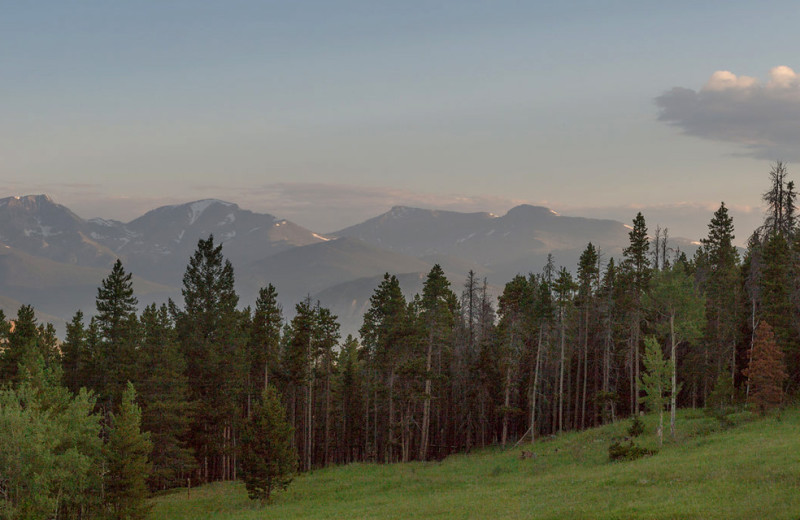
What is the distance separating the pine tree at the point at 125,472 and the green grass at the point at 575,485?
4015mm

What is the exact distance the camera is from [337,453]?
86.8m

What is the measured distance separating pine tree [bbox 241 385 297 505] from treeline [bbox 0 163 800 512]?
13.8 metres

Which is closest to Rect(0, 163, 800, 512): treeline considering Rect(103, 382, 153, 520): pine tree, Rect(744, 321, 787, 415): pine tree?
Rect(744, 321, 787, 415): pine tree

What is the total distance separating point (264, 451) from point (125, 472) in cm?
927

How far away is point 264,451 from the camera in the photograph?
4619cm

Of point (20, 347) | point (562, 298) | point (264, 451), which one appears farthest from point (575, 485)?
point (20, 347)

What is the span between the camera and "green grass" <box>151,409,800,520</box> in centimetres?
2825

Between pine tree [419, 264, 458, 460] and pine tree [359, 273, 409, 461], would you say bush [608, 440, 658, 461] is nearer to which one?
pine tree [419, 264, 458, 460]

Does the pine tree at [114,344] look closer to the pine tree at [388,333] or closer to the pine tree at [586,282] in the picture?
the pine tree at [388,333]

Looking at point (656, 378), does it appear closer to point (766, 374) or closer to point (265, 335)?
point (766, 374)

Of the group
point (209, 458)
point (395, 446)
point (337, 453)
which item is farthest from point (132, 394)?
point (337, 453)

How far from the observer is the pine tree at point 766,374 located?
5044cm

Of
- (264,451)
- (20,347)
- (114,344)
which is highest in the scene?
(114,344)

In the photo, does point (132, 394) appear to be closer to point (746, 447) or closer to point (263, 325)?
point (263, 325)
